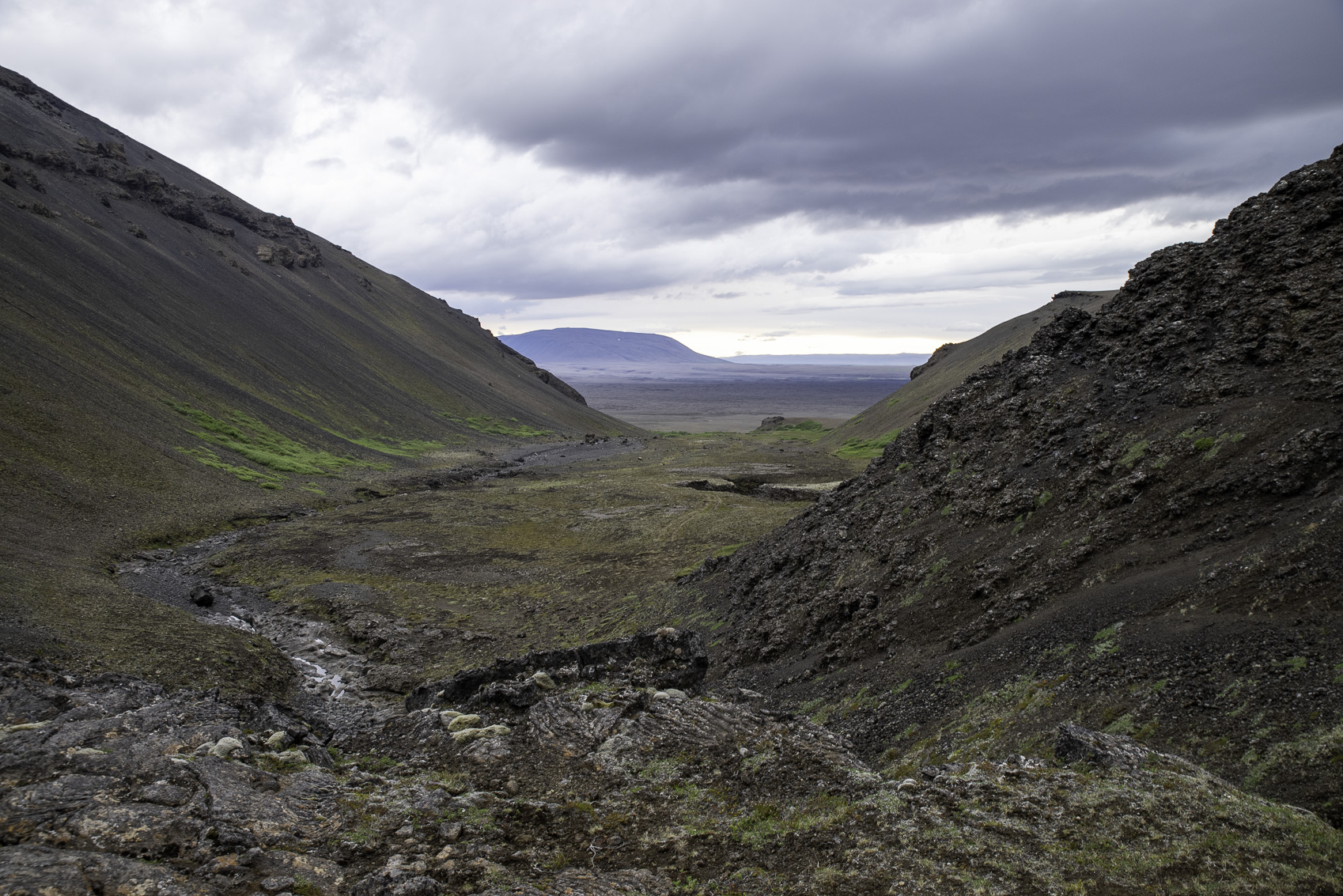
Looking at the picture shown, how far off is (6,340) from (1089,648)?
84.4 metres

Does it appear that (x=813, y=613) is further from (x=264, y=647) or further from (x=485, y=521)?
(x=485, y=521)

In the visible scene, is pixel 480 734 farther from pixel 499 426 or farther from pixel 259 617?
pixel 499 426

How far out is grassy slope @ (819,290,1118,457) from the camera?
377 feet

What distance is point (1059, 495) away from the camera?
66.2ft

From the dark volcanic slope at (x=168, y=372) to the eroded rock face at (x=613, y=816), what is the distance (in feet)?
51.0

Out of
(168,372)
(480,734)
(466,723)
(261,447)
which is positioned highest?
(168,372)

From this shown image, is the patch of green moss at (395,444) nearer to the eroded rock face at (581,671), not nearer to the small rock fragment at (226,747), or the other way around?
the eroded rock face at (581,671)

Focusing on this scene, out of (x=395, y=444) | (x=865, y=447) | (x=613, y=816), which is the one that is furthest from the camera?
(x=865, y=447)

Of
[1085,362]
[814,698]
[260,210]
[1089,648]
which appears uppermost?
[260,210]

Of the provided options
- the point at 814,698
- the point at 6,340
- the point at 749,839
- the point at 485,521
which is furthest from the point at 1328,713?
the point at 6,340

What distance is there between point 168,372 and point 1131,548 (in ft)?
317

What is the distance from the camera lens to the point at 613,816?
12133 millimetres

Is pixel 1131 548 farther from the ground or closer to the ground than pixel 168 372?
closer to the ground

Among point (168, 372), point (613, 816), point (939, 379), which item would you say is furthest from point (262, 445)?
point (939, 379)
